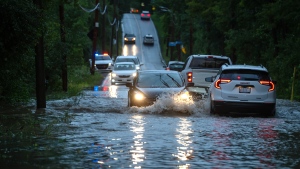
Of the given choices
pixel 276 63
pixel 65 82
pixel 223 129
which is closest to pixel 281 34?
pixel 276 63

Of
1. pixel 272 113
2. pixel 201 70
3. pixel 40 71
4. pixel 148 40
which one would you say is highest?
pixel 148 40

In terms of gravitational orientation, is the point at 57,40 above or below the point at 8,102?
above

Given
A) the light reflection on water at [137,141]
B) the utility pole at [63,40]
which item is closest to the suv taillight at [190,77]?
the utility pole at [63,40]

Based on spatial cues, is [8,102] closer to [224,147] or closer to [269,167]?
[224,147]

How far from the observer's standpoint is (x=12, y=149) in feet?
44.7

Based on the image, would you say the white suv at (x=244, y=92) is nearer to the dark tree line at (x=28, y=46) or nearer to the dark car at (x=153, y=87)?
the dark car at (x=153, y=87)

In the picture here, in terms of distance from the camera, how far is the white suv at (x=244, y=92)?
859 inches

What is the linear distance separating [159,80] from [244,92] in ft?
12.4

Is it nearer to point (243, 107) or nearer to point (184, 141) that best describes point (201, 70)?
point (243, 107)

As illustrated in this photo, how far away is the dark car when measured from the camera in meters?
23.4

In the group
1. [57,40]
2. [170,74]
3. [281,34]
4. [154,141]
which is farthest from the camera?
[281,34]

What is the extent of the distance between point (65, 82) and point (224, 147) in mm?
22737

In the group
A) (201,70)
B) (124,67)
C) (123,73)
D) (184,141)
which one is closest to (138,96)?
(201,70)

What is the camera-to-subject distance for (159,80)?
24.7 metres
